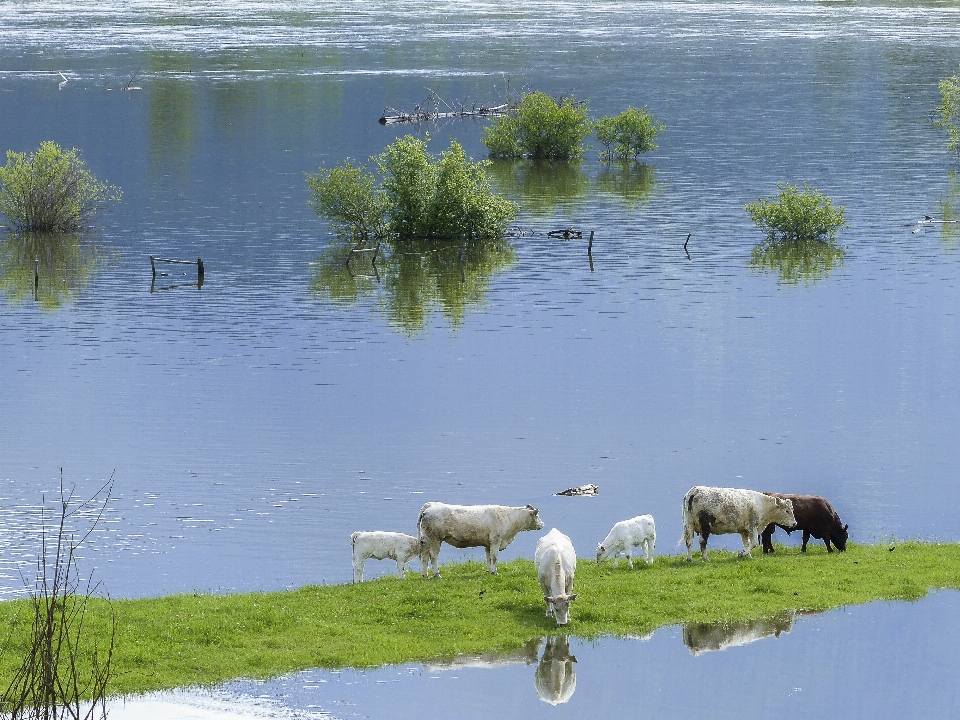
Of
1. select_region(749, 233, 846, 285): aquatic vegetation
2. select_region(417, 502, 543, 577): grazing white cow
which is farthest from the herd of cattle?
select_region(749, 233, 846, 285): aquatic vegetation

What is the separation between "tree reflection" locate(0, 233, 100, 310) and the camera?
9912 cm

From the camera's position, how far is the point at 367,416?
67.2 meters

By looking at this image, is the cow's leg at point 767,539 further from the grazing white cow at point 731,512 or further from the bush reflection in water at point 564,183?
the bush reflection in water at point 564,183

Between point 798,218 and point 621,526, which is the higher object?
point 621,526

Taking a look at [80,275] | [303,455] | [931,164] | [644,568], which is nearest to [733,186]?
[931,164]

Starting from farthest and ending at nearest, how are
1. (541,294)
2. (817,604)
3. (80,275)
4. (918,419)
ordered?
(80,275) → (541,294) → (918,419) → (817,604)

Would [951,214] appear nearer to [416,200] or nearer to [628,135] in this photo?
[628,135]

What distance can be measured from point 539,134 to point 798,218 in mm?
48984

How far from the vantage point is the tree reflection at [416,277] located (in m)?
93.2

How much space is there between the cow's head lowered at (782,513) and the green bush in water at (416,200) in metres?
73.6

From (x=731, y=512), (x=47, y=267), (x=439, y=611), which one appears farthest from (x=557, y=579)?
(x=47, y=267)

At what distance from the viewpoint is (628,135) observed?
161250 mm

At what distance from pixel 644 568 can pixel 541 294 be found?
61211 mm

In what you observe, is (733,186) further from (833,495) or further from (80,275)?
(833,495)
